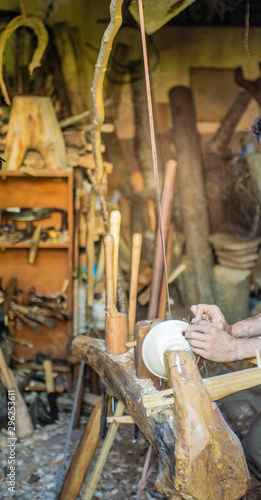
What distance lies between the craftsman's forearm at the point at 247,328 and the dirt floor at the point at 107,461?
0.95 meters

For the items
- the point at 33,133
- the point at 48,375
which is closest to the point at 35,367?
the point at 48,375

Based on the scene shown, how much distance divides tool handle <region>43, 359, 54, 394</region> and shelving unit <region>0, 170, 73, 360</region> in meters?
0.30

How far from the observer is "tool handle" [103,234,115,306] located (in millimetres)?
2150

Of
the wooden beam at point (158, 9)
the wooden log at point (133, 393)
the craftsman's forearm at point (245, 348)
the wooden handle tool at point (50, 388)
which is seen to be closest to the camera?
the wooden log at point (133, 393)

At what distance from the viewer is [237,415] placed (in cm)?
362

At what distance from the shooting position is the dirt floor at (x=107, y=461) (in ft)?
9.12

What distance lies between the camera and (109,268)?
2.17 metres

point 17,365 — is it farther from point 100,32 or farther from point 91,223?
point 100,32

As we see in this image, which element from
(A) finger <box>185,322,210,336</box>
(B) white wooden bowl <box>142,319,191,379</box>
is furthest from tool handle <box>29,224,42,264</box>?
(A) finger <box>185,322,210,336</box>

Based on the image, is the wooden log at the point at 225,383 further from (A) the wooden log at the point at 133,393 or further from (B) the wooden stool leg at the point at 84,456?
(B) the wooden stool leg at the point at 84,456

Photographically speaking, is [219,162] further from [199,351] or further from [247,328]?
[199,351]

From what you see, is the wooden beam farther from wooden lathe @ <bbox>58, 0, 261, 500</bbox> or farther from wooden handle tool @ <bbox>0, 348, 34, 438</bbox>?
wooden handle tool @ <bbox>0, 348, 34, 438</bbox>

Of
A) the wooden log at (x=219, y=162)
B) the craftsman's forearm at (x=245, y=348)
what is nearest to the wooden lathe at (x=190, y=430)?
the craftsman's forearm at (x=245, y=348)

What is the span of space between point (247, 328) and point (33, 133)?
2.69 metres
